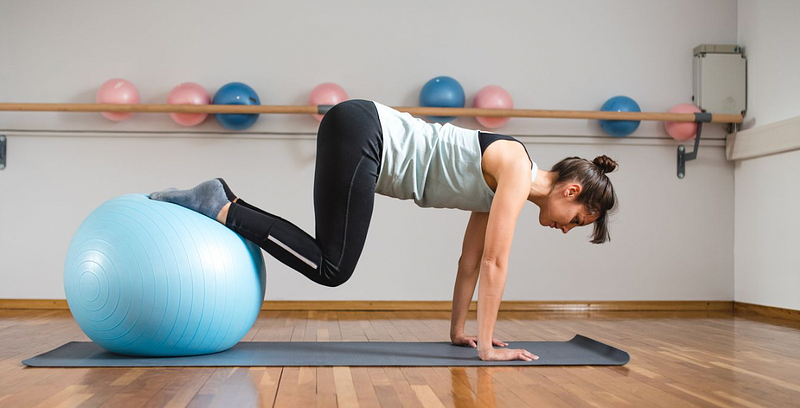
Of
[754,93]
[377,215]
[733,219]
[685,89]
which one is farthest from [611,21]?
[377,215]

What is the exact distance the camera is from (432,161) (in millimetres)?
2377

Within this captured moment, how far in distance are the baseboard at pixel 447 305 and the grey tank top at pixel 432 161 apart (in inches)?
77.1

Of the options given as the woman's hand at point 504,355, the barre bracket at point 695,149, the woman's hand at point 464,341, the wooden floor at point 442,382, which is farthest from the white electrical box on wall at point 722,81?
the woman's hand at point 504,355

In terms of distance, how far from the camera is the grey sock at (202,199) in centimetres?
233

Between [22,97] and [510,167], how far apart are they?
3.29 metres

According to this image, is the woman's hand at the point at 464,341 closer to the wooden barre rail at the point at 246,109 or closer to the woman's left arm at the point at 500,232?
the woman's left arm at the point at 500,232

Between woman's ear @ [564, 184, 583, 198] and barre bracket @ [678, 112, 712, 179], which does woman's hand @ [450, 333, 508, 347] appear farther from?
barre bracket @ [678, 112, 712, 179]

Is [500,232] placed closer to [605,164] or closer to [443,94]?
[605,164]

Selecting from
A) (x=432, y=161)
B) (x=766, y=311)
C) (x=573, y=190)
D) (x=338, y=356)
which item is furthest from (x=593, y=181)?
(x=766, y=311)

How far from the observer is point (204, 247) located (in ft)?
7.20

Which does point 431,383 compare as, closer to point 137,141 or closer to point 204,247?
point 204,247

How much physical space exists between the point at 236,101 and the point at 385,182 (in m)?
1.87

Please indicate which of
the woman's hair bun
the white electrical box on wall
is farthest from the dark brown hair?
the white electrical box on wall

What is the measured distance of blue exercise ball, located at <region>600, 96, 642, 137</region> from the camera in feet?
14.2
